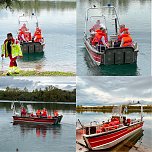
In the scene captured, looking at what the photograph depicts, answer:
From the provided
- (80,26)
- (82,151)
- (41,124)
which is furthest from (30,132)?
(80,26)

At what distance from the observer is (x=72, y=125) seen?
9.77 meters

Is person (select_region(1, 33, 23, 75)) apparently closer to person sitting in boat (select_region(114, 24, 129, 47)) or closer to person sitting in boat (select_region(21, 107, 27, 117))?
person sitting in boat (select_region(21, 107, 27, 117))

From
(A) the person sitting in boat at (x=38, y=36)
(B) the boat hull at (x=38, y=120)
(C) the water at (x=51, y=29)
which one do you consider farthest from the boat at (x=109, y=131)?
(A) the person sitting in boat at (x=38, y=36)

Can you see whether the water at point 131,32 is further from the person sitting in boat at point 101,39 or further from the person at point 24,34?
the person at point 24,34

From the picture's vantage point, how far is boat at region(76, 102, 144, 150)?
920cm

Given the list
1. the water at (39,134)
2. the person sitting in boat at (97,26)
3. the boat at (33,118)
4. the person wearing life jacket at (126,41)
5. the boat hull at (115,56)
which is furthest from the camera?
the boat at (33,118)

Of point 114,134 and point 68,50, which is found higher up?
point 68,50

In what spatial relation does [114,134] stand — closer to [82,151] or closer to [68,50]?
[82,151]

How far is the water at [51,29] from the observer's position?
9.73 metres

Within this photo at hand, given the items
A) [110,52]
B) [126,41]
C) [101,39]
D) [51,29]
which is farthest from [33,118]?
[126,41]

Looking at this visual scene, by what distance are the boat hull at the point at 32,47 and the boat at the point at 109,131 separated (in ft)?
4.10

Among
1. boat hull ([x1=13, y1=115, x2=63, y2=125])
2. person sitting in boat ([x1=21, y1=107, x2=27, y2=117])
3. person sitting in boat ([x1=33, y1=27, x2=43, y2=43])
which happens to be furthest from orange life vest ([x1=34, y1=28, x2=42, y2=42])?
boat hull ([x1=13, y1=115, x2=63, y2=125])

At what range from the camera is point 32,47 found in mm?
9953

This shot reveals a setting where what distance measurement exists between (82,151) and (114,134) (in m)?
0.48
